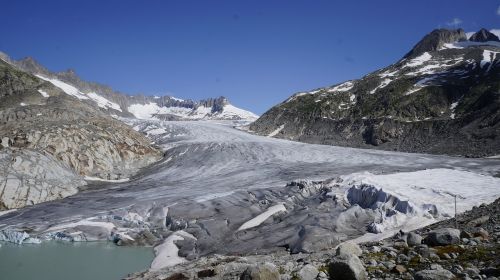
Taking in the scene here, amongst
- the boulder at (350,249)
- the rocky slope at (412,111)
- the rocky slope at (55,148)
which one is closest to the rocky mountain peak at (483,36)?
the rocky slope at (412,111)

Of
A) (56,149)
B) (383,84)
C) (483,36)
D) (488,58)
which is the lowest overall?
(56,149)

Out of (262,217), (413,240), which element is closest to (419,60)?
(262,217)

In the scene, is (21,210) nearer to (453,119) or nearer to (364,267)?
(364,267)

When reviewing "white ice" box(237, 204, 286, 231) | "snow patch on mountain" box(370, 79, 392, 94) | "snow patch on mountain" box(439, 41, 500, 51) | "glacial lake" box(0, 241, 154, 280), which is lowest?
"glacial lake" box(0, 241, 154, 280)

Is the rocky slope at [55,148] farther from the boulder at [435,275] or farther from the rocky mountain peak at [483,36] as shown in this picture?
the rocky mountain peak at [483,36]

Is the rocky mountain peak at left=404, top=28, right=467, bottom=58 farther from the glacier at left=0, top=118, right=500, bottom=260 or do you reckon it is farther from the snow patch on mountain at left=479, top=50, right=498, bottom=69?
the glacier at left=0, top=118, right=500, bottom=260

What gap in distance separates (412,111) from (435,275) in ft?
202

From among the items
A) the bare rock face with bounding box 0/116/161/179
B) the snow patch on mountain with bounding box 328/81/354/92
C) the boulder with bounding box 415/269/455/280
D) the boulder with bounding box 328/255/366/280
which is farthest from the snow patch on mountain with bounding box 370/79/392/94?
the boulder with bounding box 415/269/455/280

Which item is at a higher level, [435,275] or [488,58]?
[488,58]

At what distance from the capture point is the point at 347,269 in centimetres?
809

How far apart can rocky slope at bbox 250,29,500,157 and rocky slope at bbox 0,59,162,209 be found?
A: 30488mm

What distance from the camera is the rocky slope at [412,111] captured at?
2138 inches

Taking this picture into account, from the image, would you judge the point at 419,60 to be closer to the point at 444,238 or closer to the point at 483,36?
A: the point at 483,36

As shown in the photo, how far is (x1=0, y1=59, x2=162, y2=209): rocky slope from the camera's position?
32.7 m
